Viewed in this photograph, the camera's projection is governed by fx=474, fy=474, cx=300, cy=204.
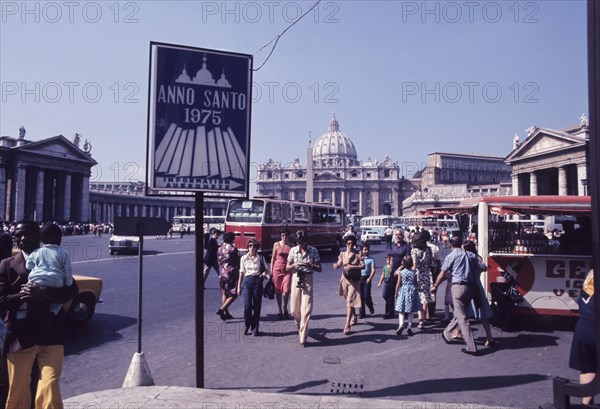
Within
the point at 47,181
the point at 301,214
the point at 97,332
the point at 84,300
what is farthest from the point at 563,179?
the point at 47,181

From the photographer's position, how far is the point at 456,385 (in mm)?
5914

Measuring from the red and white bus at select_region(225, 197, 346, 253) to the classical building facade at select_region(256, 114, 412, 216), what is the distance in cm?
10128

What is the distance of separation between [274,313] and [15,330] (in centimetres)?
724

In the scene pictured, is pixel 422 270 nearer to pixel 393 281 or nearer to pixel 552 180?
pixel 393 281

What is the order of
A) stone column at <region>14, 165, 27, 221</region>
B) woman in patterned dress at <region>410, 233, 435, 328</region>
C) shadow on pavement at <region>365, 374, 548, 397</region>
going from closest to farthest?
1. shadow on pavement at <region>365, 374, 548, 397</region>
2. woman in patterned dress at <region>410, 233, 435, 328</region>
3. stone column at <region>14, 165, 27, 221</region>

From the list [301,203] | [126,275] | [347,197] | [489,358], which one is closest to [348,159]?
[347,197]

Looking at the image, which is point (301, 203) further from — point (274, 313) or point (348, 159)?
point (348, 159)

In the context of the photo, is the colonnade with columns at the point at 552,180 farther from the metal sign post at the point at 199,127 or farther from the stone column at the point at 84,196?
the stone column at the point at 84,196

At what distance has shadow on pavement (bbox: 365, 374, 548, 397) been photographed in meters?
5.68

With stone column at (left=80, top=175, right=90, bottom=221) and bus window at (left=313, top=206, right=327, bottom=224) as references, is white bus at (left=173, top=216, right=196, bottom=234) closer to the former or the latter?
stone column at (left=80, top=175, right=90, bottom=221)

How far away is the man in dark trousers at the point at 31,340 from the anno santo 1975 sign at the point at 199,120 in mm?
1574

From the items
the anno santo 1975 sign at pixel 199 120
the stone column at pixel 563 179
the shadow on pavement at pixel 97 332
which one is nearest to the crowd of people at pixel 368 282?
the shadow on pavement at pixel 97 332

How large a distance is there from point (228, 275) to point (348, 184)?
125 m

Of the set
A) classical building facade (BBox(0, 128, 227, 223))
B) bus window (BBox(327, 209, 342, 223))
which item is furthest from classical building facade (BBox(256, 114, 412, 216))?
bus window (BBox(327, 209, 342, 223))
